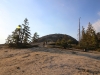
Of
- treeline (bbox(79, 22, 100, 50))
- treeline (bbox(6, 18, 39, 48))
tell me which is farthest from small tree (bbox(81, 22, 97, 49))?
treeline (bbox(6, 18, 39, 48))

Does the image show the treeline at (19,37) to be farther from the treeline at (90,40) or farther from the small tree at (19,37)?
the treeline at (90,40)

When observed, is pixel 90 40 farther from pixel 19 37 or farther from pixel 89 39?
pixel 19 37

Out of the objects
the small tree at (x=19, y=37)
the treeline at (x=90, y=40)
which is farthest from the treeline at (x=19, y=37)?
the treeline at (x=90, y=40)

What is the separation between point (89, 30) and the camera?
5012 cm

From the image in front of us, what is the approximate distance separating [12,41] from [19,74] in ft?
69.3

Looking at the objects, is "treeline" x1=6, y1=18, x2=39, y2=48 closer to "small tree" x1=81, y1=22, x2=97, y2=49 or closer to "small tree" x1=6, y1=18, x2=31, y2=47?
"small tree" x1=6, y1=18, x2=31, y2=47

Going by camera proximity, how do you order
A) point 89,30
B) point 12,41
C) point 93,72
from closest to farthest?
point 93,72 < point 12,41 < point 89,30

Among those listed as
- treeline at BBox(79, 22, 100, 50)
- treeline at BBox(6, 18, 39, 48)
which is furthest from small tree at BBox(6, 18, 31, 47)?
treeline at BBox(79, 22, 100, 50)

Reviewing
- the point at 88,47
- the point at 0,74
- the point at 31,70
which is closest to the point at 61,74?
the point at 31,70

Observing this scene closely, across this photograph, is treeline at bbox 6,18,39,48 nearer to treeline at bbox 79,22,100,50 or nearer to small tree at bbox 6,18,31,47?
small tree at bbox 6,18,31,47

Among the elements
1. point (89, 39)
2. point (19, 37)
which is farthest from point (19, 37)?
point (89, 39)

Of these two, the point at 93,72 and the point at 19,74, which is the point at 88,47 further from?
the point at 19,74

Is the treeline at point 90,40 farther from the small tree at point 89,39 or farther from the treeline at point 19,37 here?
the treeline at point 19,37

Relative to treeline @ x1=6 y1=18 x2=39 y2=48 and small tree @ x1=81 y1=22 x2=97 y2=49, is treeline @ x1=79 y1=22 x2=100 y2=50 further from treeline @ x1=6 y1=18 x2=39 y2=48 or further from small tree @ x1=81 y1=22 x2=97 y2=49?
treeline @ x1=6 y1=18 x2=39 y2=48
